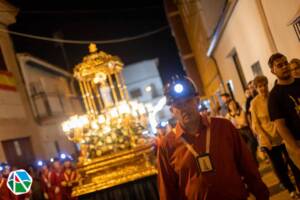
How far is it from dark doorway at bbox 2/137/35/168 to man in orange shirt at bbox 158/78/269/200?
14.4m

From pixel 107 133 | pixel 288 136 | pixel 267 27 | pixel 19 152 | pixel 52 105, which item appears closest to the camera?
pixel 288 136

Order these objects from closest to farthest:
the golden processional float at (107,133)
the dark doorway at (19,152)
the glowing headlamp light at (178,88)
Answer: the glowing headlamp light at (178,88), the golden processional float at (107,133), the dark doorway at (19,152)

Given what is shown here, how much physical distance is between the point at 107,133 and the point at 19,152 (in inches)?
341

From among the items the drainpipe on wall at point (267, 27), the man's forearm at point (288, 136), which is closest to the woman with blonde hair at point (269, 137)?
the man's forearm at point (288, 136)

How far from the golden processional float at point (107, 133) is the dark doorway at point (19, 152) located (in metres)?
6.43

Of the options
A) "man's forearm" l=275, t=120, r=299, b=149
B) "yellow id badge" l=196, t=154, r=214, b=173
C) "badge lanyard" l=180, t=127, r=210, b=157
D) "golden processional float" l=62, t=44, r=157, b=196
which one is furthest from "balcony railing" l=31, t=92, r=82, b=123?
"yellow id badge" l=196, t=154, r=214, b=173

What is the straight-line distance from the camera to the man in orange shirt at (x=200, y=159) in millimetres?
3156

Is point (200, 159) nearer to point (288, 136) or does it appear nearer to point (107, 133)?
point (288, 136)

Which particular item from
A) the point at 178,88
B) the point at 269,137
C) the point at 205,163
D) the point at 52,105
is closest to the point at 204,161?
the point at 205,163

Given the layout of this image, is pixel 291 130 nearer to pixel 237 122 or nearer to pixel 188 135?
pixel 188 135

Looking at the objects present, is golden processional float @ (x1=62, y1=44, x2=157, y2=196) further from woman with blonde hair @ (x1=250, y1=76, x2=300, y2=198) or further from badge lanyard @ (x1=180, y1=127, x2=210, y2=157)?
badge lanyard @ (x1=180, y1=127, x2=210, y2=157)

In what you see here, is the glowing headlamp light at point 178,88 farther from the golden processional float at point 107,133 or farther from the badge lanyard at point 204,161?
the golden processional float at point 107,133

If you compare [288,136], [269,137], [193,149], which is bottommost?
[269,137]

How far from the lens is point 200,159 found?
3139mm
